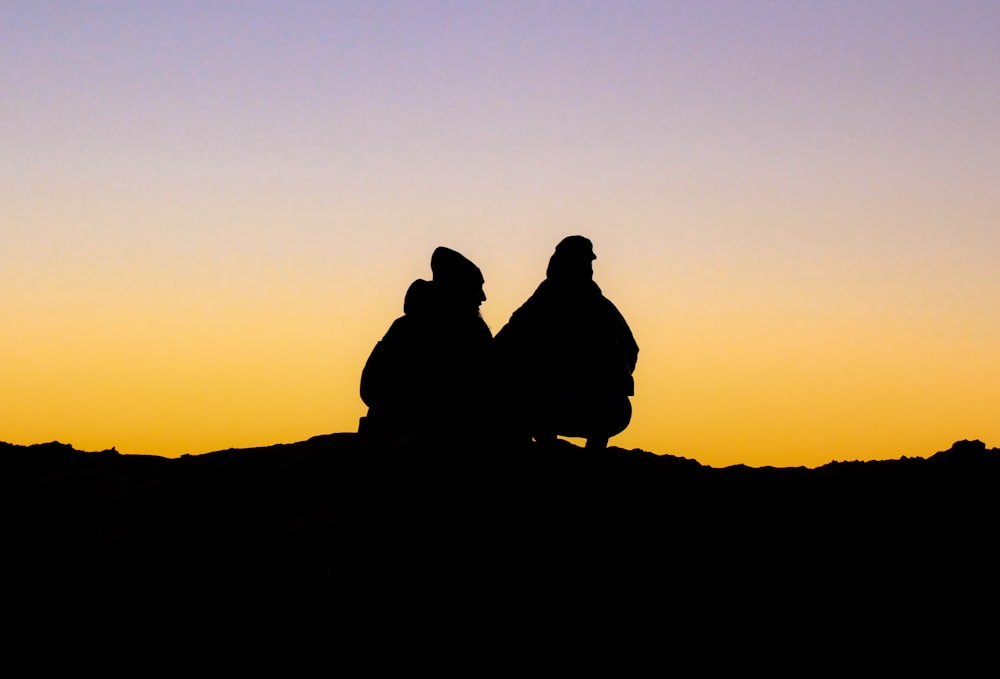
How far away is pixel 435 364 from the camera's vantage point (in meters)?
11.9

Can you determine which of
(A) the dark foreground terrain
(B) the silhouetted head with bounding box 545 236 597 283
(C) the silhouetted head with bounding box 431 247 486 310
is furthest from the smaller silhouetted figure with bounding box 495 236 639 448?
(A) the dark foreground terrain

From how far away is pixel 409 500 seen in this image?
8.70m

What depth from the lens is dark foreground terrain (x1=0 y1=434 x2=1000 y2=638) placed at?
25.2 ft

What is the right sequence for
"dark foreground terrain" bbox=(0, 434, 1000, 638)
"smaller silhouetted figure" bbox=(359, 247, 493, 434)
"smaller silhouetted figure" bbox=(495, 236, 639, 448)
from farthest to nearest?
"smaller silhouetted figure" bbox=(495, 236, 639, 448)
"smaller silhouetted figure" bbox=(359, 247, 493, 434)
"dark foreground terrain" bbox=(0, 434, 1000, 638)

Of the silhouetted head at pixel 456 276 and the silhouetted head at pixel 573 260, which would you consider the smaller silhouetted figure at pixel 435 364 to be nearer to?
the silhouetted head at pixel 456 276

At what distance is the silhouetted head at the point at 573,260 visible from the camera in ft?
40.9

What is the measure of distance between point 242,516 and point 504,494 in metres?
1.76

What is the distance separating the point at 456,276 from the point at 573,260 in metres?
1.14

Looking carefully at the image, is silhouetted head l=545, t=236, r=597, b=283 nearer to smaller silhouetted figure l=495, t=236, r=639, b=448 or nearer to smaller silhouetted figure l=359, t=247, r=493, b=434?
smaller silhouetted figure l=495, t=236, r=639, b=448

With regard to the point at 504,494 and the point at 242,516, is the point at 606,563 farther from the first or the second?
the point at 242,516

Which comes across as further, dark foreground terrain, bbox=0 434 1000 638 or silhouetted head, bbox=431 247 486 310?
silhouetted head, bbox=431 247 486 310

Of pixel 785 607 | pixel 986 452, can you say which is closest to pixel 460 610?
pixel 785 607

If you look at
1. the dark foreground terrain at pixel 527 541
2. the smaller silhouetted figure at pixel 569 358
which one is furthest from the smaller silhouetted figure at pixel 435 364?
the dark foreground terrain at pixel 527 541

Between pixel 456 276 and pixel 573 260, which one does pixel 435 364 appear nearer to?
pixel 456 276
